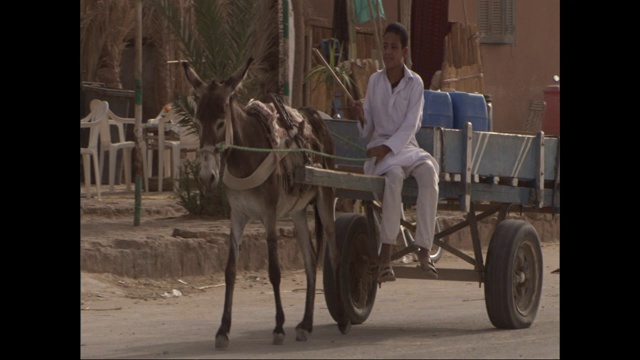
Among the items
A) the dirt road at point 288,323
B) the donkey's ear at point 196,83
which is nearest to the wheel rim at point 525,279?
the dirt road at point 288,323

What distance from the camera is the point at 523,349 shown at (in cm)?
835

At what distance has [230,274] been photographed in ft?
28.3

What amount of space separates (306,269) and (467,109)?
5.96ft

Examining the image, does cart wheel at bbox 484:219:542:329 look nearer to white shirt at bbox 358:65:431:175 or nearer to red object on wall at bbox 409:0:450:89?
white shirt at bbox 358:65:431:175

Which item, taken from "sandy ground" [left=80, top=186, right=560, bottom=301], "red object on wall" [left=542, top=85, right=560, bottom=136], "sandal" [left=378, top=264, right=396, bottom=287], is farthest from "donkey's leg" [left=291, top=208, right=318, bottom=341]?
"red object on wall" [left=542, top=85, right=560, bottom=136]

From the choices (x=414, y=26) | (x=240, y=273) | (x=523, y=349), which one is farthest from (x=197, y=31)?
(x=523, y=349)

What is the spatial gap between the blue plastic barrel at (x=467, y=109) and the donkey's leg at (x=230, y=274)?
213 cm

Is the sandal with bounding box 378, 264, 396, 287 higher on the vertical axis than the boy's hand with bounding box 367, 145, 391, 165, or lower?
lower

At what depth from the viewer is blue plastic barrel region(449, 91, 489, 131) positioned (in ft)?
32.9

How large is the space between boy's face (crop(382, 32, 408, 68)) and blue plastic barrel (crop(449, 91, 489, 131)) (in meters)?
0.85

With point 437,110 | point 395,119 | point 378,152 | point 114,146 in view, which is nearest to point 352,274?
point 378,152

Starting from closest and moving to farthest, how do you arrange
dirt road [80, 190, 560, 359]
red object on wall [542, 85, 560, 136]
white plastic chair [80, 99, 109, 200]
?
dirt road [80, 190, 560, 359]
white plastic chair [80, 99, 109, 200]
red object on wall [542, 85, 560, 136]

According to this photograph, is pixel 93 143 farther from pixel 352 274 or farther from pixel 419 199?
pixel 419 199

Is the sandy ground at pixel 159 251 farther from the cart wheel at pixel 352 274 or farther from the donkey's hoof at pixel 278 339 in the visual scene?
the donkey's hoof at pixel 278 339
